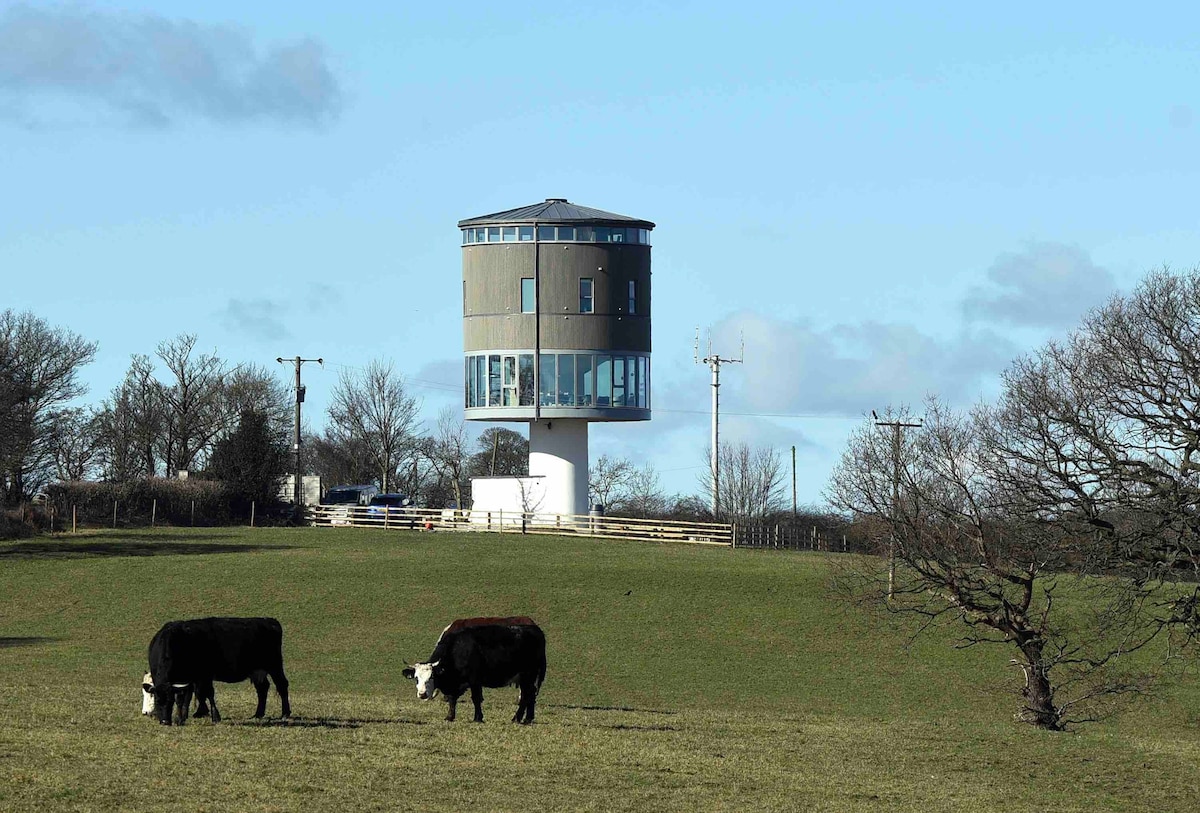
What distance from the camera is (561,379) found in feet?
224

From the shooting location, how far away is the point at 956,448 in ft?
112

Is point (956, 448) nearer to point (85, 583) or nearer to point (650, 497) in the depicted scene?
point (85, 583)

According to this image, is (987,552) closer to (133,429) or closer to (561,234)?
(561,234)

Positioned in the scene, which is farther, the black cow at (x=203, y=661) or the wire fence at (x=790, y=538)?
the wire fence at (x=790, y=538)

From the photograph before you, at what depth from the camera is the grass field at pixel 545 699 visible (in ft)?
51.6

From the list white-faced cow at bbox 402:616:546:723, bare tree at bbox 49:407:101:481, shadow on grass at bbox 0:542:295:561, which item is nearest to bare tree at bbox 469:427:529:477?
Answer: bare tree at bbox 49:407:101:481

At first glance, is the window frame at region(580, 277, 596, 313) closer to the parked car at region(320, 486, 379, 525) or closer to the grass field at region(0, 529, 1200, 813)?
the grass field at region(0, 529, 1200, 813)

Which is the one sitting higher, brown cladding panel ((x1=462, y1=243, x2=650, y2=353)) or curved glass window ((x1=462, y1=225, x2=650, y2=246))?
curved glass window ((x1=462, y1=225, x2=650, y2=246))

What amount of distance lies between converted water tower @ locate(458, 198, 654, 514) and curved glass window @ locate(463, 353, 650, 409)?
0.14ft

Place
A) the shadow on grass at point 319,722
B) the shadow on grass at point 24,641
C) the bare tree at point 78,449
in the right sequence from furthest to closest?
the bare tree at point 78,449 < the shadow on grass at point 24,641 < the shadow on grass at point 319,722

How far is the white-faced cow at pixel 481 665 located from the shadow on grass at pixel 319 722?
1.62ft

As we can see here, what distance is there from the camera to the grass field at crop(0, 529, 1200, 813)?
15742 mm

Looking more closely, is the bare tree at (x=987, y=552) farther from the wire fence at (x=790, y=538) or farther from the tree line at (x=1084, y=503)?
the wire fence at (x=790, y=538)

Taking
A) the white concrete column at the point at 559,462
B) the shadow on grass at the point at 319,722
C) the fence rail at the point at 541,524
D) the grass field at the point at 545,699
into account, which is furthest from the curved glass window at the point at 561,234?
the shadow on grass at the point at 319,722
